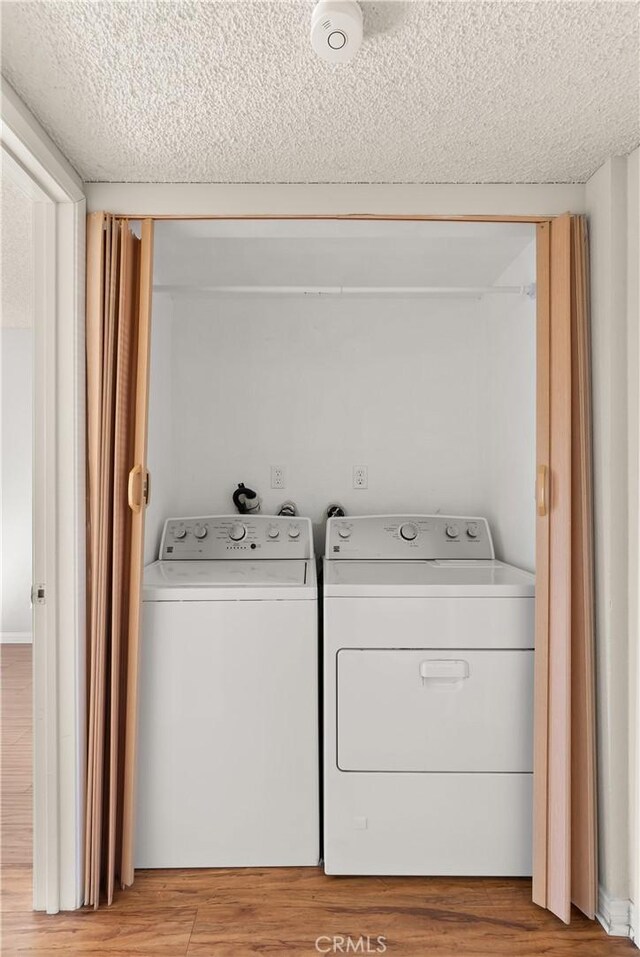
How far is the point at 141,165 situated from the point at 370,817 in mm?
2096

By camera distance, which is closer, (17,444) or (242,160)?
(242,160)

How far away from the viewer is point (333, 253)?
7.96ft

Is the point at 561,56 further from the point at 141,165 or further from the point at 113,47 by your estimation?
the point at 141,165

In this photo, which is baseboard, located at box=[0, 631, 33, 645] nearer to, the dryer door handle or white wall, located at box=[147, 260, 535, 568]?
white wall, located at box=[147, 260, 535, 568]

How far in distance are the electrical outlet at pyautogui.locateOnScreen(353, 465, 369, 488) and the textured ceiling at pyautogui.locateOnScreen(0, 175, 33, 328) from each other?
5.49ft

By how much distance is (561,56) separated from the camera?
134cm

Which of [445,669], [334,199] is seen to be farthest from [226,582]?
[334,199]

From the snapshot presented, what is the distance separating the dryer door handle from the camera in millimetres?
1915

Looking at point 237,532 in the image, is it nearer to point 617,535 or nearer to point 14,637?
point 617,535

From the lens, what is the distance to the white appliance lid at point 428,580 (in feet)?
6.32

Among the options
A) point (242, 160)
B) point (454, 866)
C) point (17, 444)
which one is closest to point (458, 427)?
point (242, 160)

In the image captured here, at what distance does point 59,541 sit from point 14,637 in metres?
2.92

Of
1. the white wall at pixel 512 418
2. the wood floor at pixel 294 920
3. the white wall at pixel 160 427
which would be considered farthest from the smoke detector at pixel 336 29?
the wood floor at pixel 294 920

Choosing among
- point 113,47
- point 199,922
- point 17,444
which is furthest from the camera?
point 17,444
